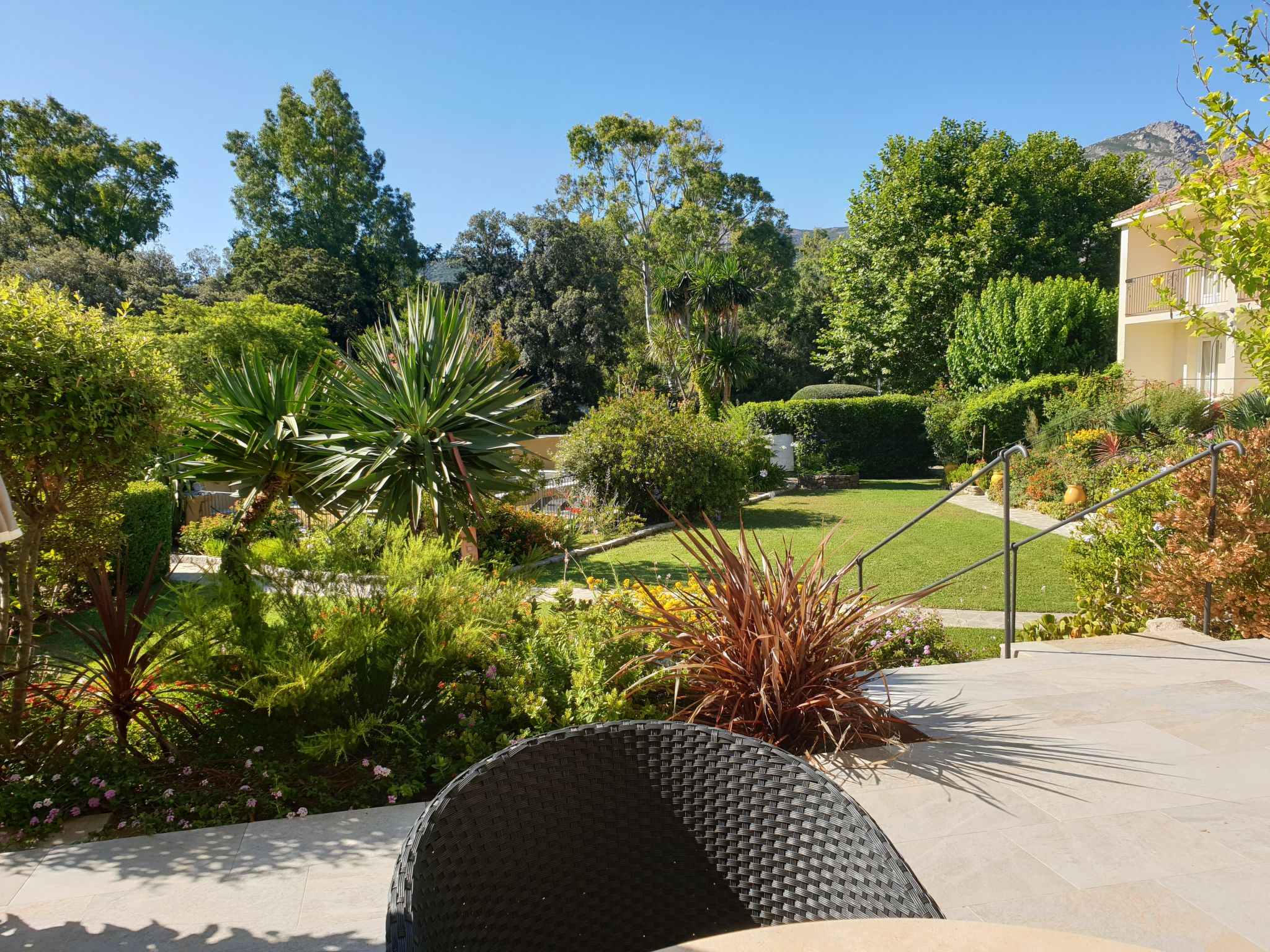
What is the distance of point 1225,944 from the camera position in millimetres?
1928

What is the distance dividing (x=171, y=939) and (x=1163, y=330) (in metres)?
25.1

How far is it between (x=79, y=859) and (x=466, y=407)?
11.4 ft

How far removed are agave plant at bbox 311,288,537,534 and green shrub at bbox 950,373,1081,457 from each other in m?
16.2

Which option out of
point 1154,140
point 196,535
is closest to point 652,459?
point 196,535

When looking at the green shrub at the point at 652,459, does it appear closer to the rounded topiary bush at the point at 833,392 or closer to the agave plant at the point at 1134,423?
the agave plant at the point at 1134,423

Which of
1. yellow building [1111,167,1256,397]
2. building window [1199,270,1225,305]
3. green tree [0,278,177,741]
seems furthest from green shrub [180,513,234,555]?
building window [1199,270,1225,305]

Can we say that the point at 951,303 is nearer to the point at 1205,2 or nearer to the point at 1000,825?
the point at 1205,2

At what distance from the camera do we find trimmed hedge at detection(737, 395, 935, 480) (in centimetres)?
2192

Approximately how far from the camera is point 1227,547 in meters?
4.82

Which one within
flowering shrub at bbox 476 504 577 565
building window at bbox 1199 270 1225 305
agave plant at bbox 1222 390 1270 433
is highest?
Result: building window at bbox 1199 270 1225 305

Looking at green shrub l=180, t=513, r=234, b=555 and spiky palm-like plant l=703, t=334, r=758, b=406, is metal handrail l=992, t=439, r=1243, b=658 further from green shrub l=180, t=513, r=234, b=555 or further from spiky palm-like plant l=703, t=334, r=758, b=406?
spiky palm-like plant l=703, t=334, r=758, b=406

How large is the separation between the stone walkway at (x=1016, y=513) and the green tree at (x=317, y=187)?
31.9 m

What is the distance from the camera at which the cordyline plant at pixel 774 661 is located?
131 inches

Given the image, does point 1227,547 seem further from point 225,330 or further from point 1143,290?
point 225,330
